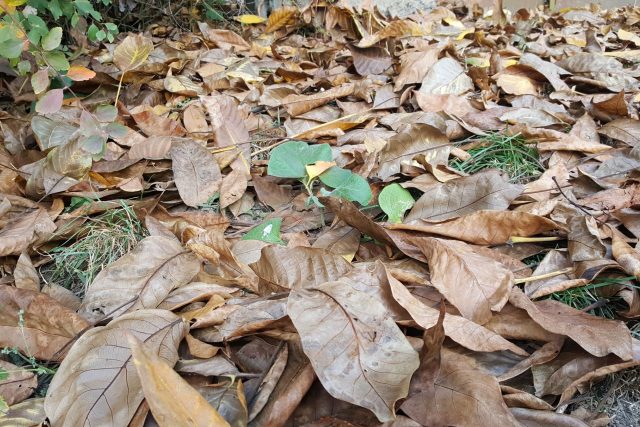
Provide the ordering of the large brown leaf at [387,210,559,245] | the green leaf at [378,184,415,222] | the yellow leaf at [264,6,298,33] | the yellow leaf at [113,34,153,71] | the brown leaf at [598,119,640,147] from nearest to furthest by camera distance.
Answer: the large brown leaf at [387,210,559,245]
the green leaf at [378,184,415,222]
the brown leaf at [598,119,640,147]
the yellow leaf at [113,34,153,71]
the yellow leaf at [264,6,298,33]

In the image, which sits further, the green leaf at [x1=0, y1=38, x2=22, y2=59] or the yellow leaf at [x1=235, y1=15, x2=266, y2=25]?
the yellow leaf at [x1=235, y1=15, x2=266, y2=25]

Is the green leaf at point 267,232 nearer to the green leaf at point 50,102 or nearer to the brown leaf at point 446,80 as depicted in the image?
the green leaf at point 50,102

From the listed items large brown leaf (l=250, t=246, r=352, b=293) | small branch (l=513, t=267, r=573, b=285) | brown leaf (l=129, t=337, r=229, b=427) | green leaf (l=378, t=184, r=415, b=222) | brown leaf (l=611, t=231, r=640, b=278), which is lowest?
small branch (l=513, t=267, r=573, b=285)

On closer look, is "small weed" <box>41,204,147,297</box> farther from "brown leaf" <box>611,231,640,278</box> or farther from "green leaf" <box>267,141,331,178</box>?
"brown leaf" <box>611,231,640,278</box>

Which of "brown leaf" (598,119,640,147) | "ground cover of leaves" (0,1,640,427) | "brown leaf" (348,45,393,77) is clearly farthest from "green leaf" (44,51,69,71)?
"brown leaf" (598,119,640,147)

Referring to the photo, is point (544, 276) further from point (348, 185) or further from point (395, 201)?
point (348, 185)

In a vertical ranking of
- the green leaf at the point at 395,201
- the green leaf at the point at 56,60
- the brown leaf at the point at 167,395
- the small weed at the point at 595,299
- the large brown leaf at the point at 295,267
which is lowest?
the small weed at the point at 595,299

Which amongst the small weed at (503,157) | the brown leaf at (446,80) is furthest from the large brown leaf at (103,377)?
the brown leaf at (446,80)
